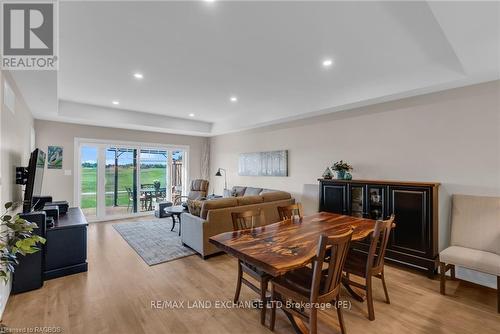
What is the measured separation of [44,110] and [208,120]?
3633 mm

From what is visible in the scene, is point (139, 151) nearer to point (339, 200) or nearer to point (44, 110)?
point (44, 110)

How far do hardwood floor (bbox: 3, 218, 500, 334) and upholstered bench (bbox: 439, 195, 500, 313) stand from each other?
0.38m

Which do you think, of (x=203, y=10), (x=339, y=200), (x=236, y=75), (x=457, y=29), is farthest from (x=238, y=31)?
(x=339, y=200)

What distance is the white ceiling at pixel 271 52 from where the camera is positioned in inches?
78.7

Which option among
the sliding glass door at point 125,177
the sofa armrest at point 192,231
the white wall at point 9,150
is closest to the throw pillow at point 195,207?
the sofa armrest at point 192,231

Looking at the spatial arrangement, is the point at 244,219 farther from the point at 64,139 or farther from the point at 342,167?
the point at 64,139

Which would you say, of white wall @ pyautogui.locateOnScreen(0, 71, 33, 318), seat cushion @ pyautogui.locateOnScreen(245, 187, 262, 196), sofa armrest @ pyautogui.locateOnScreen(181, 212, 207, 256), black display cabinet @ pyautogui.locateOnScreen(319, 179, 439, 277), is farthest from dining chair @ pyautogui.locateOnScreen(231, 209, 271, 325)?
seat cushion @ pyautogui.locateOnScreen(245, 187, 262, 196)

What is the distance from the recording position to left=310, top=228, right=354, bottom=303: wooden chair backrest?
1.68 metres

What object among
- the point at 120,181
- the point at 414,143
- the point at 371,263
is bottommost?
the point at 371,263

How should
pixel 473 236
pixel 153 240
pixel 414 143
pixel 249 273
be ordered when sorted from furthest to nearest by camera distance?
pixel 153 240 < pixel 414 143 < pixel 473 236 < pixel 249 273

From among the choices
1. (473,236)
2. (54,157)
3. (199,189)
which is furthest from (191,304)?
(54,157)

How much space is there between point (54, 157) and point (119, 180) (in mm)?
1534

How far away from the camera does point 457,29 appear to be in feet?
6.22

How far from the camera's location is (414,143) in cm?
357
